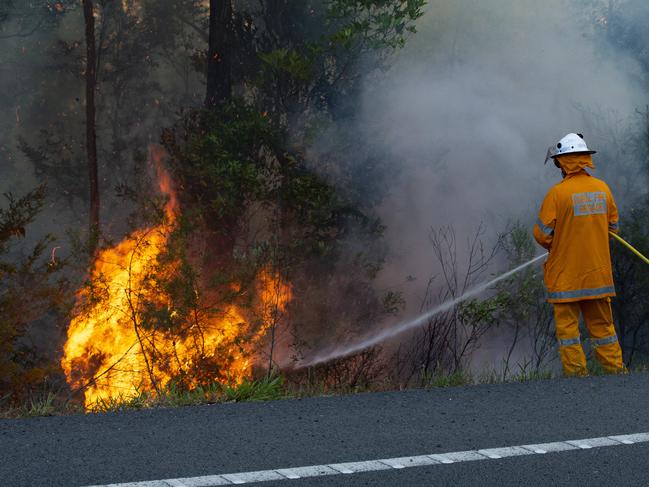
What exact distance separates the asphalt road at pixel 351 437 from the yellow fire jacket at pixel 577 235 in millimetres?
1424

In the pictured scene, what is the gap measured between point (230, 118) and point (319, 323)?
8.32ft

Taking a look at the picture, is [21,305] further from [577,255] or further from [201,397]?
[577,255]

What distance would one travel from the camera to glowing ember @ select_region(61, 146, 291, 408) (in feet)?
28.6

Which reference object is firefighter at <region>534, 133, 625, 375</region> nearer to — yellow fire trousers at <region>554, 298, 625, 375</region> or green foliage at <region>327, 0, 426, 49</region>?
yellow fire trousers at <region>554, 298, 625, 375</region>

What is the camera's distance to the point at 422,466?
407cm

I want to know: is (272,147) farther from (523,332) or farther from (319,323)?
(523,332)

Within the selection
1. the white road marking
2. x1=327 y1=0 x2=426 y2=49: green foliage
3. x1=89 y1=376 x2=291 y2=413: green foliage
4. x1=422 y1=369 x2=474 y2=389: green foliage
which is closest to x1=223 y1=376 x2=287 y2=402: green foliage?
x1=89 y1=376 x2=291 y2=413: green foliage

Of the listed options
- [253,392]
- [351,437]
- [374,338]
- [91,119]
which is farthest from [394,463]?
[91,119]

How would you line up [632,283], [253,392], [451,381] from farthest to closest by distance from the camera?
[632,283], [451,381], [253,392]

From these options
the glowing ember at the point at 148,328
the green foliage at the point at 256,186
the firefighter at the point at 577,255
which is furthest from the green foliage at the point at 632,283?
the firefighter at the point at 577,255

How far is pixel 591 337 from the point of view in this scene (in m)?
7.04

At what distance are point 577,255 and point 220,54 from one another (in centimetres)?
743

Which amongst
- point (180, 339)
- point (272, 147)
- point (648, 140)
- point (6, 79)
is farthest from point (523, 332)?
point (6, 79)

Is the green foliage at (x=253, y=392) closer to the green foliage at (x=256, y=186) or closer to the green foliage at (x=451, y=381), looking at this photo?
the green foliage at (x=451, y=381)
